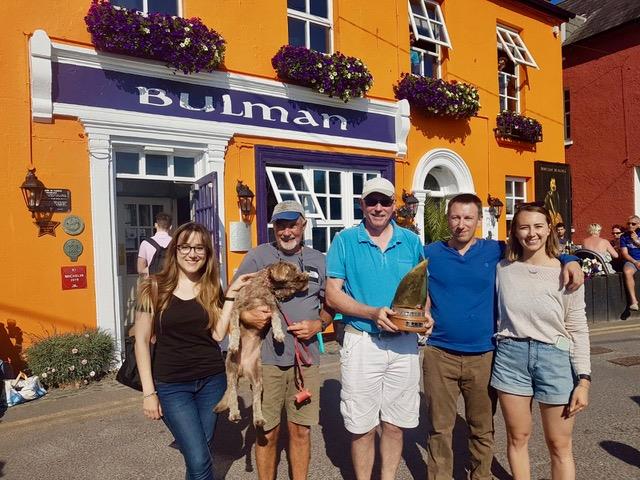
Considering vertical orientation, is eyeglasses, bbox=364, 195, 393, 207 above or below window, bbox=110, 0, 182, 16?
below

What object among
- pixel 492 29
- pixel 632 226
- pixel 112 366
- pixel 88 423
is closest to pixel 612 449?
pixel 88 423

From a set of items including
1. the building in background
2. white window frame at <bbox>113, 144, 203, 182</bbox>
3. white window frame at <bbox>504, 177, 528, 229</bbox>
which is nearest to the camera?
white window frame at <bbox>113, 144, 203, 182</bbox>

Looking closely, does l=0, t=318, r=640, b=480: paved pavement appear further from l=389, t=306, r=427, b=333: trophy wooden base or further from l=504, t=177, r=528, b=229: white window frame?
l=504, t=177, r=528, b=229: white window frame

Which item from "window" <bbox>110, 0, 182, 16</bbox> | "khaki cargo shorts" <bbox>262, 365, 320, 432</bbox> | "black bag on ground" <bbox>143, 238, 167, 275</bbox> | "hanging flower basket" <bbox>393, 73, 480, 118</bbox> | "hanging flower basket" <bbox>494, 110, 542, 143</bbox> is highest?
"window" <bbox>110, 0, 182, 16</bbox>

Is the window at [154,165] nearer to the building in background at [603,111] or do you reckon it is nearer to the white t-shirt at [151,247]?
the white t-shirt at [151,247]

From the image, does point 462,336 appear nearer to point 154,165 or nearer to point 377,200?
point 377,200

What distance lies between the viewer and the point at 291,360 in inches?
120

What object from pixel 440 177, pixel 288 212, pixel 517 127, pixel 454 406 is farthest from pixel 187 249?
pixel 517 127

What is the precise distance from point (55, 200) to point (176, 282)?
3784 mm

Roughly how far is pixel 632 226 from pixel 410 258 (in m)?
9.16

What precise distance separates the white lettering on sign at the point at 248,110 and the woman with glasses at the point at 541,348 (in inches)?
203

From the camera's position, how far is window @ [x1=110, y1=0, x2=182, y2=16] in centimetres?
654

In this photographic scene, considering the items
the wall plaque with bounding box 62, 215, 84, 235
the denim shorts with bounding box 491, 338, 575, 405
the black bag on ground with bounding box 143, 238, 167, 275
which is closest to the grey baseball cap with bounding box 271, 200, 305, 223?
the denim shorts with bounding box 491, 338, 575, 405

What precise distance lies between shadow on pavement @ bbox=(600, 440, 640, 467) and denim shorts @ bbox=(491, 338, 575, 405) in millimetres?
1533
